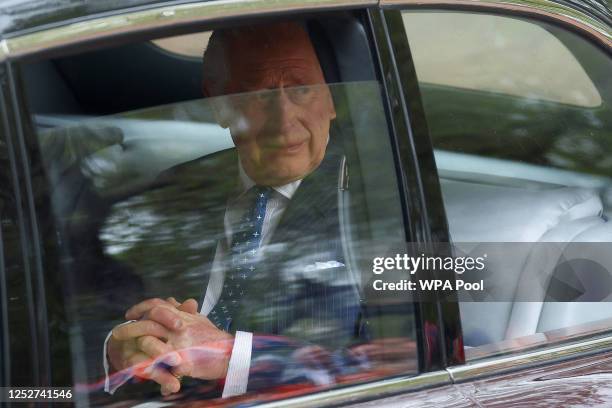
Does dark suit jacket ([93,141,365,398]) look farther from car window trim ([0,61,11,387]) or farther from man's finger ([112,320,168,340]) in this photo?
car window trim ([0,61,11,387])

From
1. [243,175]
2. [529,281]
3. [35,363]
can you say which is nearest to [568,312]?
[529,281]

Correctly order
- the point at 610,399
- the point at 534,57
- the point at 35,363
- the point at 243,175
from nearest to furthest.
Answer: the point at 35,363
the point at 610,399
the point at 243,175
the point at 534,57

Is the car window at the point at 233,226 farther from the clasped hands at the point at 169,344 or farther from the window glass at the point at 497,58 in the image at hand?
the window glass at the point at 497,58

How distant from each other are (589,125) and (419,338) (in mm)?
684

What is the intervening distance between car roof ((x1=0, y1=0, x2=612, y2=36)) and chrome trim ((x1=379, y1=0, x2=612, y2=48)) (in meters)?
0.48

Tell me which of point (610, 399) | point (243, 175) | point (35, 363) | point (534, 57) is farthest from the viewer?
point (534, 57)

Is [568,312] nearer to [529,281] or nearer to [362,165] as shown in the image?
[529,281]

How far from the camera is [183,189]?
1.94 m

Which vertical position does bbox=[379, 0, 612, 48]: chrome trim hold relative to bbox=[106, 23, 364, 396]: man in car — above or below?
above

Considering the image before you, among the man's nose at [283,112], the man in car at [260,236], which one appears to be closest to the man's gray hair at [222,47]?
the man in car at [260,236]

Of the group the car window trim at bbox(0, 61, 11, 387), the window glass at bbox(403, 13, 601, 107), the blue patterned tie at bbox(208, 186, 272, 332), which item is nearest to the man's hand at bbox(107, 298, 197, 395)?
the blue patterned tie at bbox(208, 186, 272, 332)

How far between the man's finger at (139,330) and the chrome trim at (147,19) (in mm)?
521

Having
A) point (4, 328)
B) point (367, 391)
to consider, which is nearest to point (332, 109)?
point (367, 391)

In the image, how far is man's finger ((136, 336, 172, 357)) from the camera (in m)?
1.84
